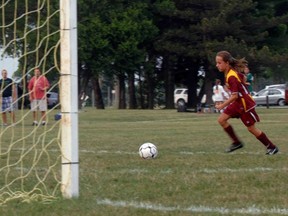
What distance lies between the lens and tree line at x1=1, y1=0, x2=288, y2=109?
49469 millimetres

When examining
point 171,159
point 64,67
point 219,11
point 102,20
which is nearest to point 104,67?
point 102,20

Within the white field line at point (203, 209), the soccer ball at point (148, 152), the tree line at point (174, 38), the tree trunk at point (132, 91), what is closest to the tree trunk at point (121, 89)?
the tree line at point (174, 38)

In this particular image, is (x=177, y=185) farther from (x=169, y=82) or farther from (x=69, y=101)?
(x=169, y=82)

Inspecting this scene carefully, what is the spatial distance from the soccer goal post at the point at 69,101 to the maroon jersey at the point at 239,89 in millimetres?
5001

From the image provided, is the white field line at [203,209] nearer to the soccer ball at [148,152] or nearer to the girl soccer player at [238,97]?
the soccer ball at [148,152]

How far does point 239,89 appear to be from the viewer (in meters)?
12.0

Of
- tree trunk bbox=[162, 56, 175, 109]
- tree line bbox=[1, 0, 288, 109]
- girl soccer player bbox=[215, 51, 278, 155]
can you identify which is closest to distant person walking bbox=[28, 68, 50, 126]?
girl soccer player bbox=[215, 51, 278, 155]

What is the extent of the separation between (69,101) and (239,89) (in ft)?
17.1

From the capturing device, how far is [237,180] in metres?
8.62

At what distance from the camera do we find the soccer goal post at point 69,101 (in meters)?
7.32

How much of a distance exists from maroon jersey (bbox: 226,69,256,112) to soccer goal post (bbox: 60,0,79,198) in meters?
5.00

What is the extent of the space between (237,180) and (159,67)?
50.7 m

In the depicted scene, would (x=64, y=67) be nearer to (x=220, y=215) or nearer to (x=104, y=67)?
(x=220, y=215)

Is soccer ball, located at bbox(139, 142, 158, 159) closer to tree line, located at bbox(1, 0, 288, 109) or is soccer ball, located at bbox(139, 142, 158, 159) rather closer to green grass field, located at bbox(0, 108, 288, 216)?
green grass field, located at bbox(0, 108, 288, 216)
